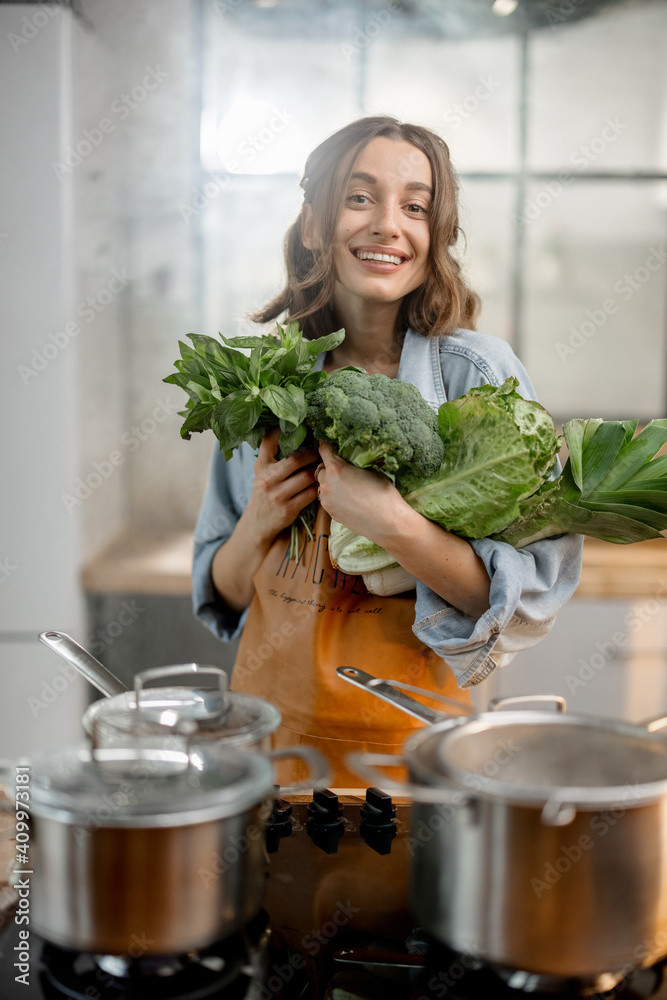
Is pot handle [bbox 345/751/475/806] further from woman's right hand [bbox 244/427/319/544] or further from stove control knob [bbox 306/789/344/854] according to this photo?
woman's right hand [bbox 244/427/319/544]

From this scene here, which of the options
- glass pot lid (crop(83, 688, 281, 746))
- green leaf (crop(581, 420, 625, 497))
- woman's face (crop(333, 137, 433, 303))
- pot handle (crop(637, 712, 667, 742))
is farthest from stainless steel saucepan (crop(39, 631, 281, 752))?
woman's face (crop(333, 137, 433, 303))

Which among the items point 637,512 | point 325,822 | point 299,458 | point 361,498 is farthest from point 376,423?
point 325,822

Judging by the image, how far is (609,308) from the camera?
8.45 feet

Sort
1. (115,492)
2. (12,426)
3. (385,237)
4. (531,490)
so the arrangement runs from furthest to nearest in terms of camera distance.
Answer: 1. (115,492)
2. (12,426)
3. (385,237)
4. (531,490)

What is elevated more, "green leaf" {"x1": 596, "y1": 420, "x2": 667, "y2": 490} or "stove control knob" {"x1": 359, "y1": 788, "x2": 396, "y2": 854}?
"green leaf" {"x1": 596, "y1": 420, "x2": 667, "y2": 490}

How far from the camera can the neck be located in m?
1.25

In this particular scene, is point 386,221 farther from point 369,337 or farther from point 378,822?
point 378,822

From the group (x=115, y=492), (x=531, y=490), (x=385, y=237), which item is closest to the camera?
(x=531, y=490)

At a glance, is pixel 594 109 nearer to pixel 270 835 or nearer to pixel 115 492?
pixel 115 492

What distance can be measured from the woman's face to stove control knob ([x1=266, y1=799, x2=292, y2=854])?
27.0 inches

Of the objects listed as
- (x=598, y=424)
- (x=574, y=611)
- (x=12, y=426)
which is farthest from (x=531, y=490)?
(x=12, y=426)

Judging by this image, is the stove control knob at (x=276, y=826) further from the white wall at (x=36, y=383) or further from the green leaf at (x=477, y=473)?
the white wall at (x=36, y=383)

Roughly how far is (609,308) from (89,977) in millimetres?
2419

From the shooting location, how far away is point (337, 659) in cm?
112
